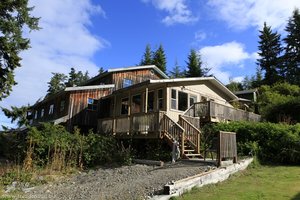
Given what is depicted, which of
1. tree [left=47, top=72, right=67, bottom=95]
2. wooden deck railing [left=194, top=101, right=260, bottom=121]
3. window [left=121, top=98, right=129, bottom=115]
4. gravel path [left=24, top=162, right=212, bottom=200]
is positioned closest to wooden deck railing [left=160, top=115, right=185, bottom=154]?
gravel path [left=24, top=162, right=212, bottom=200]

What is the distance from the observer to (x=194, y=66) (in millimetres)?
50969

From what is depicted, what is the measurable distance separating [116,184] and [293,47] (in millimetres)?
49241

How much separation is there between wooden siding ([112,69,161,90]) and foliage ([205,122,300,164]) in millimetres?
13993

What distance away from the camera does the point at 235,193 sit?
→ 951cm

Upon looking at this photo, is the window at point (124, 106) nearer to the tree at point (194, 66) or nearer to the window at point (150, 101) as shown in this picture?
the window at point (150, 101)

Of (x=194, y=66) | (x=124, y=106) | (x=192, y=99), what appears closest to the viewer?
(x=192, y=99)

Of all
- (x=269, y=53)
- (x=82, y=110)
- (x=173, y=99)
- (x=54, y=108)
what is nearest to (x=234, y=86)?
(x=269, y=53)

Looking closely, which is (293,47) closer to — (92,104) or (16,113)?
(92,104)

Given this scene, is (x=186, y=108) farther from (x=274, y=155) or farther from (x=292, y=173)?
(x=292, y=173)

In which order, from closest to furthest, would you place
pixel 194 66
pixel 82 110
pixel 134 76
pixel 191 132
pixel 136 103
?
pixel 191 132 < pixel 136 103 < pixel 82 110 < pixel 134 76 < pixel 194 66

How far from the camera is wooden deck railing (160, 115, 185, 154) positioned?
50.6 feet

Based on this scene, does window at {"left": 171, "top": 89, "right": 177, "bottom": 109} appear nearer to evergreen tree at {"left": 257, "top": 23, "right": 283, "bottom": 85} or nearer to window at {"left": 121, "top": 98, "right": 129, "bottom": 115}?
window at {"left": 121, "top": 98, "right": 129, "bottom": 115}

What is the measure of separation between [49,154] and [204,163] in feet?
27.6

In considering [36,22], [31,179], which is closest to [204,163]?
[31,179]
